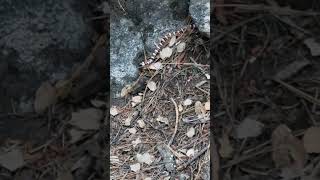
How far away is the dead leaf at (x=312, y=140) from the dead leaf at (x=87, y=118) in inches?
18.7

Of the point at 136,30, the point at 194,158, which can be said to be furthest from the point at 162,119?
the point at 136,30

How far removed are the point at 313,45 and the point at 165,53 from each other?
13.8 inches

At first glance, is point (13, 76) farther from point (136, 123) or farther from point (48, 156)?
point (136, 123)

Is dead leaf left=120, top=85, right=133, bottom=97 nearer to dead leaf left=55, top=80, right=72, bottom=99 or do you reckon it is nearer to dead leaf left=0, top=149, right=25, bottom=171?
dead leaf left=55, top=80, right=72, bottom=99

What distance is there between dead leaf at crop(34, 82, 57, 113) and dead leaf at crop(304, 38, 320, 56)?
0.61 m

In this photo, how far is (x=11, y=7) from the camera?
1692mm

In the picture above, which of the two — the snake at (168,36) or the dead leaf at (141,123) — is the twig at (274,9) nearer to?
the snake at (168,36)

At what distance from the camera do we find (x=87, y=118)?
1.65 metres

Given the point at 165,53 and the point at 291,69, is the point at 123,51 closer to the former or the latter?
the point at 165,53

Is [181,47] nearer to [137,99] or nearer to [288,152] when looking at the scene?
[137,99]

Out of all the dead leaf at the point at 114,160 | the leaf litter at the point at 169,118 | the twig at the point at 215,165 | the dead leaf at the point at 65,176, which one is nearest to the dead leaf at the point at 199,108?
the leaf litter at the point at 169,118

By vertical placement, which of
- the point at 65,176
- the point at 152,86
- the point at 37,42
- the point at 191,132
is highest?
the point at 37,42

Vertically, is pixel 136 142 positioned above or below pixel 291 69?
below

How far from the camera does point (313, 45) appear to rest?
1.67 meters
